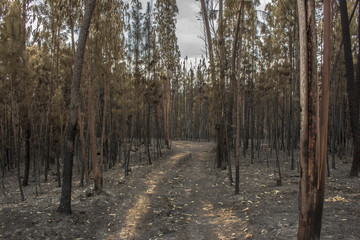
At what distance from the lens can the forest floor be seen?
482cm

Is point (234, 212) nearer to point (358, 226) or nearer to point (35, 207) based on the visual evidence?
point (358, 226)

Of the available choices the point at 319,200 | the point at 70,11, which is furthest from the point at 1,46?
the point at 319,200

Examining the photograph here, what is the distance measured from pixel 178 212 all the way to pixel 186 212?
0.66 feet

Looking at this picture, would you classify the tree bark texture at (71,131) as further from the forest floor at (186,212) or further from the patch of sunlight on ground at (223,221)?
A: the patch of sunlight on ground at (223,221)

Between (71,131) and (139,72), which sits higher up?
(139,72)

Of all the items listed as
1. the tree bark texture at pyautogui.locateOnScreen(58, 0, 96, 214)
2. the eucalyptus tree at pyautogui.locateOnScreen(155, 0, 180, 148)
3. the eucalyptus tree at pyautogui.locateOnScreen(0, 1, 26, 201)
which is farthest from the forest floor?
the eucalyptus tree at pyautogui.locateOnScreen(155, 0, 180, 148)

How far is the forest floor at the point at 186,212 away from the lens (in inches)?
190

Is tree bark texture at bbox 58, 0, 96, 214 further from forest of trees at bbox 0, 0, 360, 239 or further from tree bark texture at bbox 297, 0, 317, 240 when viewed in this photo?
tree bark texture at bbox 297, 0, 317, 240

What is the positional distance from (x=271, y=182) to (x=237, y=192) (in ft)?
6.43

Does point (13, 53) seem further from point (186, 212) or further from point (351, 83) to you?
point (351, 83)

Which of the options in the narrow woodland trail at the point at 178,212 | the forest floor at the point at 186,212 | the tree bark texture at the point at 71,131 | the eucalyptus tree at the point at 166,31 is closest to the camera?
the forest floor at the point at 186,212

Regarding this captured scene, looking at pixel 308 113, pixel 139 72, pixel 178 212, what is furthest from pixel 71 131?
pixel 139 72

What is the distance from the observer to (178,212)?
657cm

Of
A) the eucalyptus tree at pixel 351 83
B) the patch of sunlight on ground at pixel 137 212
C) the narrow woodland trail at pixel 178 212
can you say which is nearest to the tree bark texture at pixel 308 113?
the narrow woodland trail at pixel 178 212
